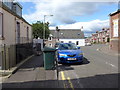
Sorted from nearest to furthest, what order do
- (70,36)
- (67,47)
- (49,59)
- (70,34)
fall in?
(49,59)
(67,47)
(70,36)
(70,34)

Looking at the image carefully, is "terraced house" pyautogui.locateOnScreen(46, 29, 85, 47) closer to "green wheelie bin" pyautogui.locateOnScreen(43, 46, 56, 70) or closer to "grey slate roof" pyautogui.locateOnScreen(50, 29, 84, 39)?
"grey slate roof" pyautogui.locateOnScreen(50, 29, 84, 39)

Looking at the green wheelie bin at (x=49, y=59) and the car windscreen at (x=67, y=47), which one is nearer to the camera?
the green wheelie bin at (x=49, y=59)

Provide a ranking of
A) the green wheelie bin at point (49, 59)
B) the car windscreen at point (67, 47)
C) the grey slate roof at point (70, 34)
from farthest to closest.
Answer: the grey slate roof at point (70, 34) < the car windscreen at point (67, 47) < the green wheelie bin at point (49, 59)

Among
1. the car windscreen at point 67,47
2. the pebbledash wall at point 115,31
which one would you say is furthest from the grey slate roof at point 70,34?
the car windscreen at point 67,47

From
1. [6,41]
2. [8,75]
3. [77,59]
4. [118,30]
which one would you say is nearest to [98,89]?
[8,75]

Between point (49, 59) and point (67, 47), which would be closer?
point (49, 59)

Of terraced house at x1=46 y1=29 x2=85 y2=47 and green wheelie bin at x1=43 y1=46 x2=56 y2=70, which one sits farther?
terraced house at x1=46 y1=29 x2=85 y2=47

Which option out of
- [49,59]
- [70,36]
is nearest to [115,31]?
[49,59]

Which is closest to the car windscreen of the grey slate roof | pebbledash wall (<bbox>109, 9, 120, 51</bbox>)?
pebbledash wall (<bbox>109, 9, 120, 51</bbox>)

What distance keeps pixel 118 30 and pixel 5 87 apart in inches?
810

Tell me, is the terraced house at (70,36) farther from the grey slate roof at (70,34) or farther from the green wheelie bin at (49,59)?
the green wheelie bin at (49,59)

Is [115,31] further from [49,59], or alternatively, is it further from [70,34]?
[70,34]

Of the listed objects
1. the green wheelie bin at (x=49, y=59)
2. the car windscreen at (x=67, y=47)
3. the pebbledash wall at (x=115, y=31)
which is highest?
the pebbledash wall at (x=115, y=31)

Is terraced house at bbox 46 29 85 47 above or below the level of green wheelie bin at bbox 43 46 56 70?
above
